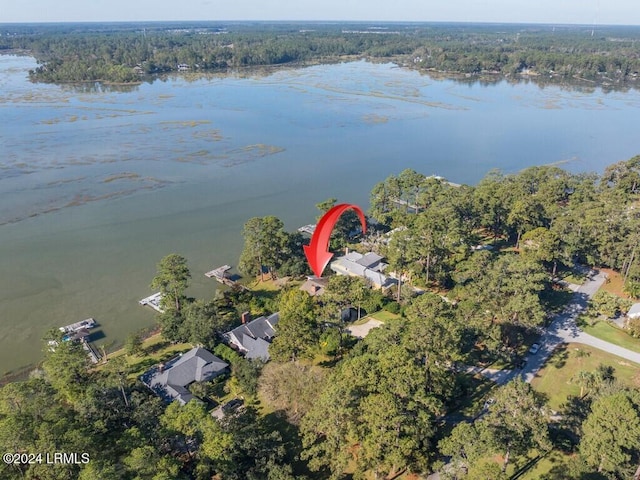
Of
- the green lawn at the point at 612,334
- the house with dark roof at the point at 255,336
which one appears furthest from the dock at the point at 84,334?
the green lawn at the point at 612,334

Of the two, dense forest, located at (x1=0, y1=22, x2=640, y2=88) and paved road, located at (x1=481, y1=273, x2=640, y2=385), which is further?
dense forest, located at (x1=0, y1=22, x2=640, y2=88)

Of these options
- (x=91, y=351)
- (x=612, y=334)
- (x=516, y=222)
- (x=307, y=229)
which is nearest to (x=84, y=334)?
(x=91, y=351)

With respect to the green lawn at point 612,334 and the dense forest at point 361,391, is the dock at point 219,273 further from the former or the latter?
the green lawn at point 612,334

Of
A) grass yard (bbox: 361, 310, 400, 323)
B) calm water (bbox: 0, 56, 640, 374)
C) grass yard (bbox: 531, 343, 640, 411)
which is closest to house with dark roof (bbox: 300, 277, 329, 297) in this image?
grass yard (bbox: 361, 310, 400, 323)

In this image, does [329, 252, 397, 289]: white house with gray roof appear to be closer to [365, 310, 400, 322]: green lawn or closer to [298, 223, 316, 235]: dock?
[365, 310, 400, 322]: green lawn

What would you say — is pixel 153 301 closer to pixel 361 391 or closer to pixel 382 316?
pixel 382 316

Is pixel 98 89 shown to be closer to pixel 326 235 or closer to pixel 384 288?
pixel 384 288
